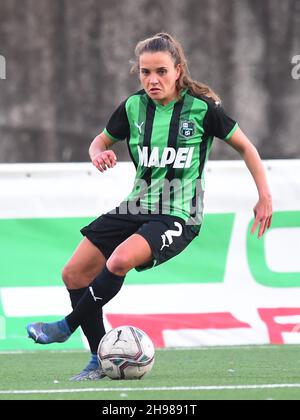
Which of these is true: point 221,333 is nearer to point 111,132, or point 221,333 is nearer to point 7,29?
point 111,132

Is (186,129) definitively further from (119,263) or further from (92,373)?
(92,373)

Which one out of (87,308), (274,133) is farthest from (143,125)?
(274,133)

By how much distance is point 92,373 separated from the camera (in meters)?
6.35

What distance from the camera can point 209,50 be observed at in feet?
41.4

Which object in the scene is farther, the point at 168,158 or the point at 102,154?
the point at 168,158

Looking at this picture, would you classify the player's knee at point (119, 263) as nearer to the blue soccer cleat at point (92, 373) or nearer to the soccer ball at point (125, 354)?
the soccer ball at point (125, 354)

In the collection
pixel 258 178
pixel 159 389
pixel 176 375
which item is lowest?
pixel 176 375

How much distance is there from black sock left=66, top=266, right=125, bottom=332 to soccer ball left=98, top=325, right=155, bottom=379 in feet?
0.63

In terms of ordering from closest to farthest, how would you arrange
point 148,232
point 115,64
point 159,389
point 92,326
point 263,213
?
point 159,389, point 148,232, point 263,213, point 92,326, point 115,64

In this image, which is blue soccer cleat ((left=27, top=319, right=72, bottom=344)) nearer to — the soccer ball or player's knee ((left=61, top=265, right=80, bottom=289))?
the soccer ball

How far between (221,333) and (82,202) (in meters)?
1.49

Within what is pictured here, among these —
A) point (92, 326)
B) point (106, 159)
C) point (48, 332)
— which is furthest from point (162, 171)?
point (48, 332)

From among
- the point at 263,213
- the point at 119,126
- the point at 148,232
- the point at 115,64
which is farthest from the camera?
the point at 115,64

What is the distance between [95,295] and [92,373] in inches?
19.2
